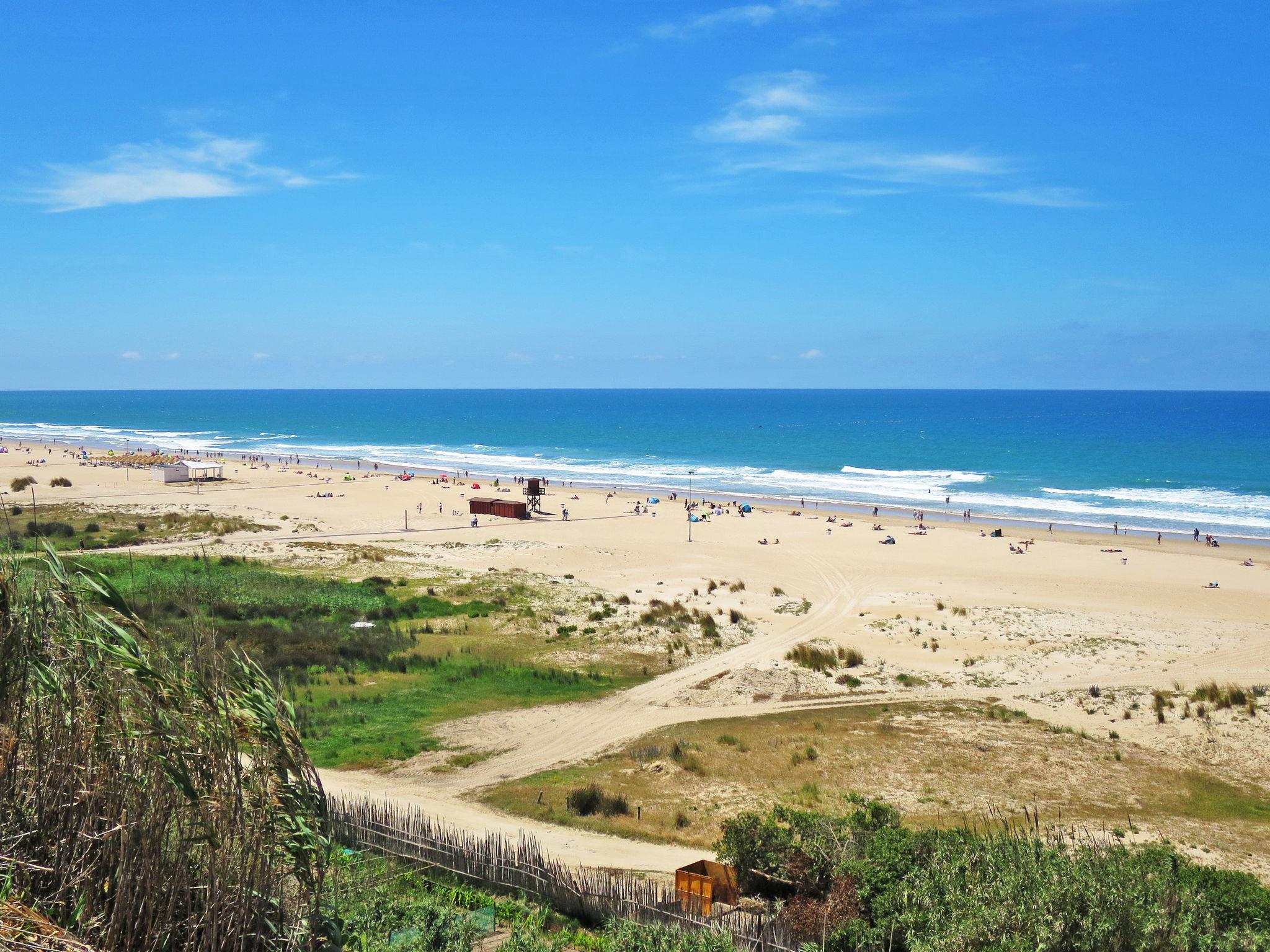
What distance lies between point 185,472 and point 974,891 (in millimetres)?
74414

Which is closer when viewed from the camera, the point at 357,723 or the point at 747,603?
the point at 357,723

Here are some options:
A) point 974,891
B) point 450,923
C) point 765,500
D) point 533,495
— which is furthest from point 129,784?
point 765,500

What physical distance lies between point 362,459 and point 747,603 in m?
76.8

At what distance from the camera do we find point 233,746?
6.79 metres

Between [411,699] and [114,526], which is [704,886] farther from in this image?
[114,526]

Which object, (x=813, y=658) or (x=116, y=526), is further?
(x=116, y=526)

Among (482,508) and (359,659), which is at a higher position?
(482,508)

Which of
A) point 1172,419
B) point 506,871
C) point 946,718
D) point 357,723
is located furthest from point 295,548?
point 1172,419

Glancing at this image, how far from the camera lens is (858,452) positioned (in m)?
117

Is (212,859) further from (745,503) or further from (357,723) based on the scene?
(745,503)

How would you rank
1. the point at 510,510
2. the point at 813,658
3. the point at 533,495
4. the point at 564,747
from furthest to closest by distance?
the point at 533,495, the point at 510,510, the point at 813,658, the point at 564,747

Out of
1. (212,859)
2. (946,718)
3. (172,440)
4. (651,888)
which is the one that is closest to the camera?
(212,859)

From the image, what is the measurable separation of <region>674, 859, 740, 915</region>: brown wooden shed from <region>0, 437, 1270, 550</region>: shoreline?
165ft

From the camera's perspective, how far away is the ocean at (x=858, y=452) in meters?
72.8
